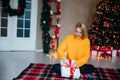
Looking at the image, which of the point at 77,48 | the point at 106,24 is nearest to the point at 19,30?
the point at 106,24

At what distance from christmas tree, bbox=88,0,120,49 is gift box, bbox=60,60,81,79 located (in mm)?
3134

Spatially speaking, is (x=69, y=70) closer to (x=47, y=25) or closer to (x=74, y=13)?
(x=47, y=25)

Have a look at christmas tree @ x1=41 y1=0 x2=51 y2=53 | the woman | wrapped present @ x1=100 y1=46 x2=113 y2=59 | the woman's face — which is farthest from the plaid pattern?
christmas tree @ x1=41 y1=0 x2=51 y2=53

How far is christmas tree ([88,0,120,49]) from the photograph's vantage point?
638 cm

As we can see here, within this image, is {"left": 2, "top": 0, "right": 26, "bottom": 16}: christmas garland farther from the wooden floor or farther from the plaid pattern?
the plaid pattern

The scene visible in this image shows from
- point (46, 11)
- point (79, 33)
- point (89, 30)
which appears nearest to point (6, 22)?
point (46, 11)

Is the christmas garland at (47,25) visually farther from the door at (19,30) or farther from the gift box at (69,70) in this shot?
the gift box at (69,70)

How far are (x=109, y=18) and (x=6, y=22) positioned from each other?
9.77 feet

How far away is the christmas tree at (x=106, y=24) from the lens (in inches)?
251

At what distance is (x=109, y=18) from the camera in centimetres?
643

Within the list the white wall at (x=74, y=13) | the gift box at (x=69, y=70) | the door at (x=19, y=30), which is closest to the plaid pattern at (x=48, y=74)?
the gift box at (x=69, y=70)

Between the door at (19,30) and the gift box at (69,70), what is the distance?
11.0 feet

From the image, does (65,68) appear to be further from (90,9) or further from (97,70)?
(90,9)

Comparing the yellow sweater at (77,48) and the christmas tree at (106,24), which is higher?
the christmas tree at (106,24)
